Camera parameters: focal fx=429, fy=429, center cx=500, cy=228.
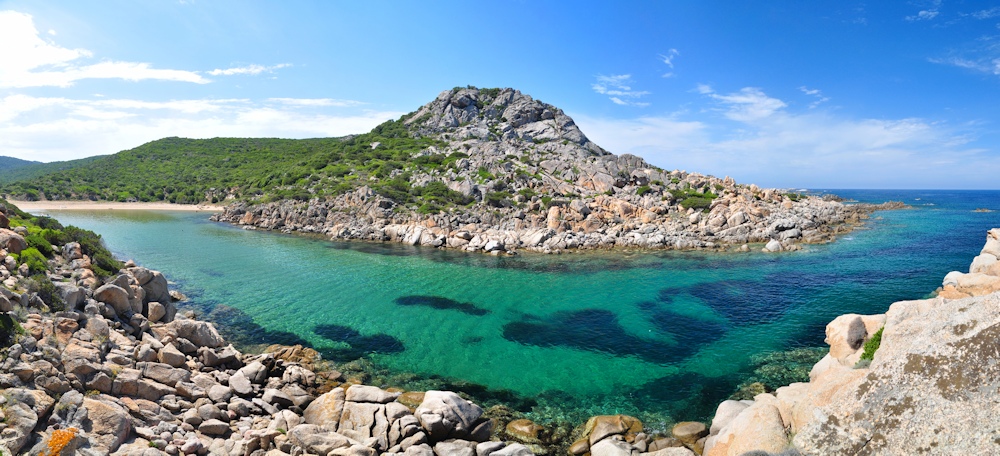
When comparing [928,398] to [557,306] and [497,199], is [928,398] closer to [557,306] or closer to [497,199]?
[557,306]

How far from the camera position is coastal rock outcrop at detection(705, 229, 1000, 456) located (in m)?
10.1

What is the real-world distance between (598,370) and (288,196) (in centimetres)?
8072

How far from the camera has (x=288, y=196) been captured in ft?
281

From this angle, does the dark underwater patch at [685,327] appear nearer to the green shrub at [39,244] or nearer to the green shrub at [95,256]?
the green shrub at [95,256]

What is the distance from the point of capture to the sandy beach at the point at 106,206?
98213 mm

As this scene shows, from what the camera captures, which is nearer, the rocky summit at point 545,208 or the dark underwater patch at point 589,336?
the dark underwater patch at point 589,336

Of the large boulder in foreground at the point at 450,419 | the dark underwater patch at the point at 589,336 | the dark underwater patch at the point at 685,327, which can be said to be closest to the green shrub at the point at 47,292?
the large boulder in foreground at the point at 450,419

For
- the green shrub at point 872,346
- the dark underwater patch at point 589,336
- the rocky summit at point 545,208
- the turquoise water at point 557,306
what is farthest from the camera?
the rocky summit at point 545,208

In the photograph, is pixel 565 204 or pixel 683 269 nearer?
pixel 683 269

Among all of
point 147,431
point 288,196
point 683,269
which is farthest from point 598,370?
point 288,196

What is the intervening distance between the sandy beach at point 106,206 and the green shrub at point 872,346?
12319 centimetres

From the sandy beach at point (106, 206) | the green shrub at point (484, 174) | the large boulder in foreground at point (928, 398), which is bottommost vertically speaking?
the large boulder in foreground at point (928, 398)

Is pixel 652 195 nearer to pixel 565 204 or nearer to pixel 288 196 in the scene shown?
pixel 565 204

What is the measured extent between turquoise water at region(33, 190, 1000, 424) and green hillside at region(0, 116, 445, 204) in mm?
36878
